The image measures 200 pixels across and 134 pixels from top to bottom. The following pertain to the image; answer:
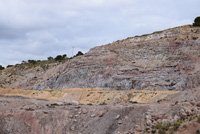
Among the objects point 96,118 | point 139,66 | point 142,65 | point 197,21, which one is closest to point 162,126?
point 96,118

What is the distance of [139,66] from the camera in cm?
4344

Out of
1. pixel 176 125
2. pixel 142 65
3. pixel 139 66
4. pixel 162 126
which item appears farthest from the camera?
pixel 142 65

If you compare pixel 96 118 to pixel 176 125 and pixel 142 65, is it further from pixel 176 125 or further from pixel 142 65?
→ pixel 142 65

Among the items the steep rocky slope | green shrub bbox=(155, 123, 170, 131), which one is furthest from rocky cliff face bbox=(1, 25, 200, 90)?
green shrub bbox=(155, 123, 170, 131)

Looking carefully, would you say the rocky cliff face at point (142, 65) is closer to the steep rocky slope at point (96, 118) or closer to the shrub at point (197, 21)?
the shrub at point (197, 21)

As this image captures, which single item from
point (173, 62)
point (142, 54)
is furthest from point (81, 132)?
point (142, 54)

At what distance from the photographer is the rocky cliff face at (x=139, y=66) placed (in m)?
38.1

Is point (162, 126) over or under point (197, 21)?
under

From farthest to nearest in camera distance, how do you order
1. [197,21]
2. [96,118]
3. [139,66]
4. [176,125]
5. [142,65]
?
1. [197,21]
2. [142,65]
3. [139,66]
4. [96,118]
5. [176,125]

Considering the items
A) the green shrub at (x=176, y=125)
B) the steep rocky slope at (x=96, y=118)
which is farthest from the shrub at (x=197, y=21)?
the green shrub at (x=176, y=125)

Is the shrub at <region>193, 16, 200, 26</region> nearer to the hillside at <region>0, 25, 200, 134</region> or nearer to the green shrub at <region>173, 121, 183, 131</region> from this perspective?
the hillside at <region>0, 25, 200, 134</region>

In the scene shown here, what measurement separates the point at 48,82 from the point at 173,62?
2209cm

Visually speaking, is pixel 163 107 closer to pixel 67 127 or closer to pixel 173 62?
pixel 67 127

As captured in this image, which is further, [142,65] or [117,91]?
[142,65]
